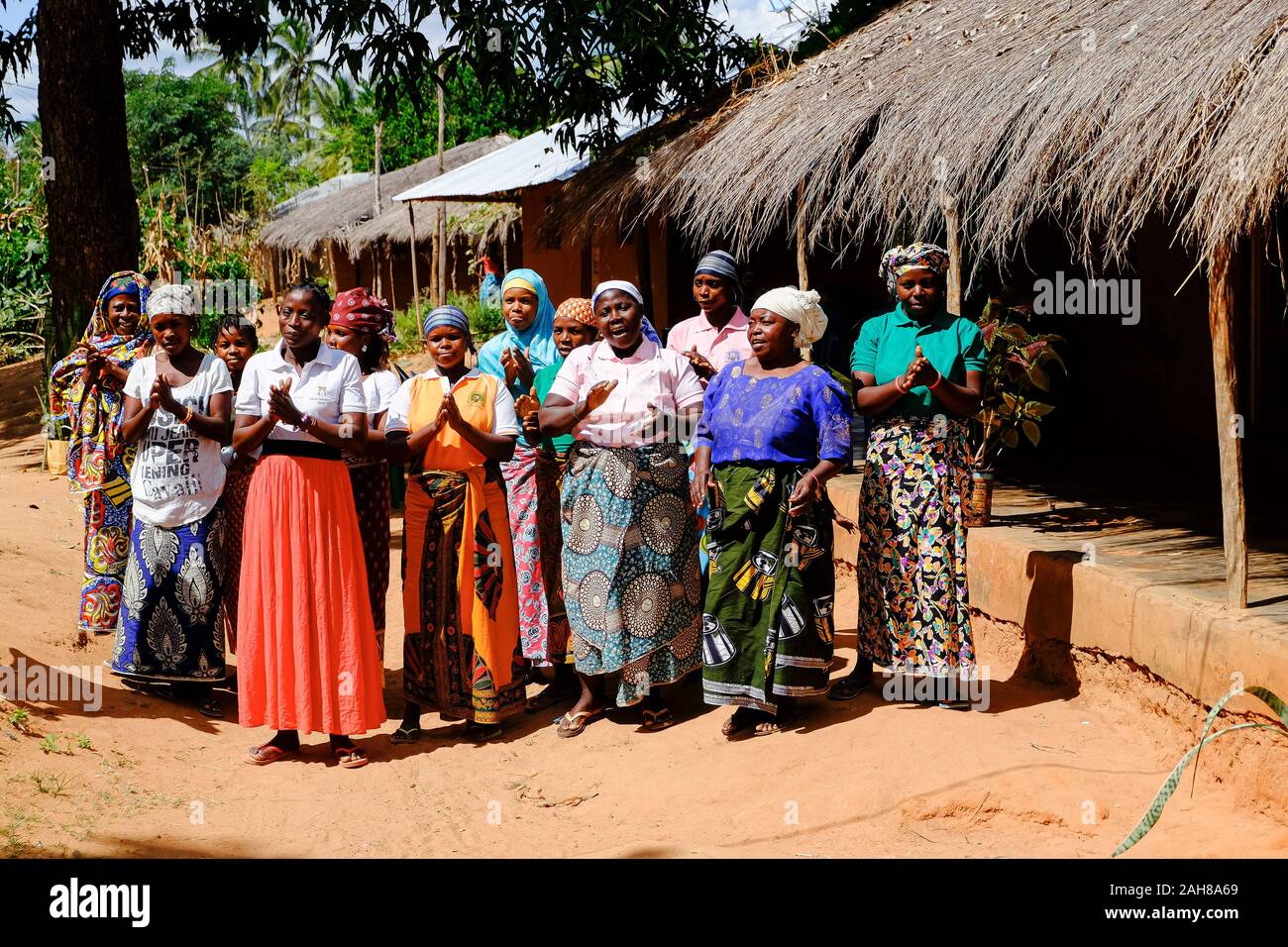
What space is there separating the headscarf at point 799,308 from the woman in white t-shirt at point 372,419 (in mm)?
1572

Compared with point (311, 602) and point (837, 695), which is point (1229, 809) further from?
point (311, 602)

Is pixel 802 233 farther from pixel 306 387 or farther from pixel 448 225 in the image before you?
pixel 448 225

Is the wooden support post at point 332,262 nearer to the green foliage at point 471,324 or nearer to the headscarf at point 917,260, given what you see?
the green foliage at point 471,324

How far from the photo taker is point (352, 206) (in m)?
26.1

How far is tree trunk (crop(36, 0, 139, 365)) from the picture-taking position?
9.75 meters

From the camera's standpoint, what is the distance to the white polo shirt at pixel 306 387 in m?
4.79

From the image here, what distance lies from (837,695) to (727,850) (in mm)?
1362

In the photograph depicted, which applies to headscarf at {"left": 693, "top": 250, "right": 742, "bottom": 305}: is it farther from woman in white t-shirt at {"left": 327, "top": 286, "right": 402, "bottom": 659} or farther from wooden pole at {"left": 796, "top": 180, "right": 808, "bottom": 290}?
wooden pole at {"left": 796, "top": 180, "right": 808, "bottom": 290}

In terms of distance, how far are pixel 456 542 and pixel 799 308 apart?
1.66 metres

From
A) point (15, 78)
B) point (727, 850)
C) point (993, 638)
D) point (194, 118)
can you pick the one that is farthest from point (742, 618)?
point (194, 118)

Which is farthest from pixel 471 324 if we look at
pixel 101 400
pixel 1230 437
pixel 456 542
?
pixel 1230 437

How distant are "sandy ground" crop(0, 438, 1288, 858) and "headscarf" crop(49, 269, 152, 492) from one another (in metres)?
0.96

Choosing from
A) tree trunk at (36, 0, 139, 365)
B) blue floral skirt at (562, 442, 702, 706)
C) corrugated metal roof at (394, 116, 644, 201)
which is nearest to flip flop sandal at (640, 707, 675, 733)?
blue floral skirt at (562, 442, 702, 706)

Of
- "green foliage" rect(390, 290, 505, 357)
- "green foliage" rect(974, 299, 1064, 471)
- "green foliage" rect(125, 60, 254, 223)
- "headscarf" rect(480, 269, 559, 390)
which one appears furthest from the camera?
"green foliage" rect(125, 60, 254, 223)
